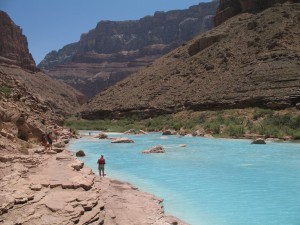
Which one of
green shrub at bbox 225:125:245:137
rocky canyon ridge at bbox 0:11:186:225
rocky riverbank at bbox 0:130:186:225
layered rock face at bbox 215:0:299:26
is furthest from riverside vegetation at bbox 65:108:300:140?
layered rock face at bbox 215:0:299:26

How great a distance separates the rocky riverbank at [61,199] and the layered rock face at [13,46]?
332 ft

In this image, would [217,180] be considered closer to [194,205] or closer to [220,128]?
[194,205]

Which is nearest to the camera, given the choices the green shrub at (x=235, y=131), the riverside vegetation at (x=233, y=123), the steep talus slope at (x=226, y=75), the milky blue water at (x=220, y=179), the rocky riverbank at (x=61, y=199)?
the rocky riverbank at (x=61, y=199)

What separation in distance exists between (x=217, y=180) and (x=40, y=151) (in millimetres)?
7211

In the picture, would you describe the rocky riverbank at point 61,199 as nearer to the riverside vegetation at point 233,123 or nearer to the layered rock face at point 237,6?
the riverside vegetation at point 233,123

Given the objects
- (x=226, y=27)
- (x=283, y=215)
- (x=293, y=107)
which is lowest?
(x=283, y=215)

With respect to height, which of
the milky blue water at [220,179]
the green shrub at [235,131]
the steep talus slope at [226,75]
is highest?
the steep talus slope at [226,75]

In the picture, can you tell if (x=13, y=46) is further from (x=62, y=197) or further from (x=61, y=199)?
(x=61, y=199)

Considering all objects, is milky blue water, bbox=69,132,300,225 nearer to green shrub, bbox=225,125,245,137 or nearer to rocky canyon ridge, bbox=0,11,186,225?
rocky canyon ridge, bbox=0,11,186,225

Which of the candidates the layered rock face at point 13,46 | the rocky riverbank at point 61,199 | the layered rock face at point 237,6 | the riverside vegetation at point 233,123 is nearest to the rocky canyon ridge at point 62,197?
the rocky riverbank at point 61,199

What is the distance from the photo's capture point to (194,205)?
11727mm

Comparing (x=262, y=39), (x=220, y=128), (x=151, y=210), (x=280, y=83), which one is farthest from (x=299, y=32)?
(x=151, y=210)

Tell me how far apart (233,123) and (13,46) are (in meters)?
94.9

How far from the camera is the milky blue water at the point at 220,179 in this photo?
10802 mm
